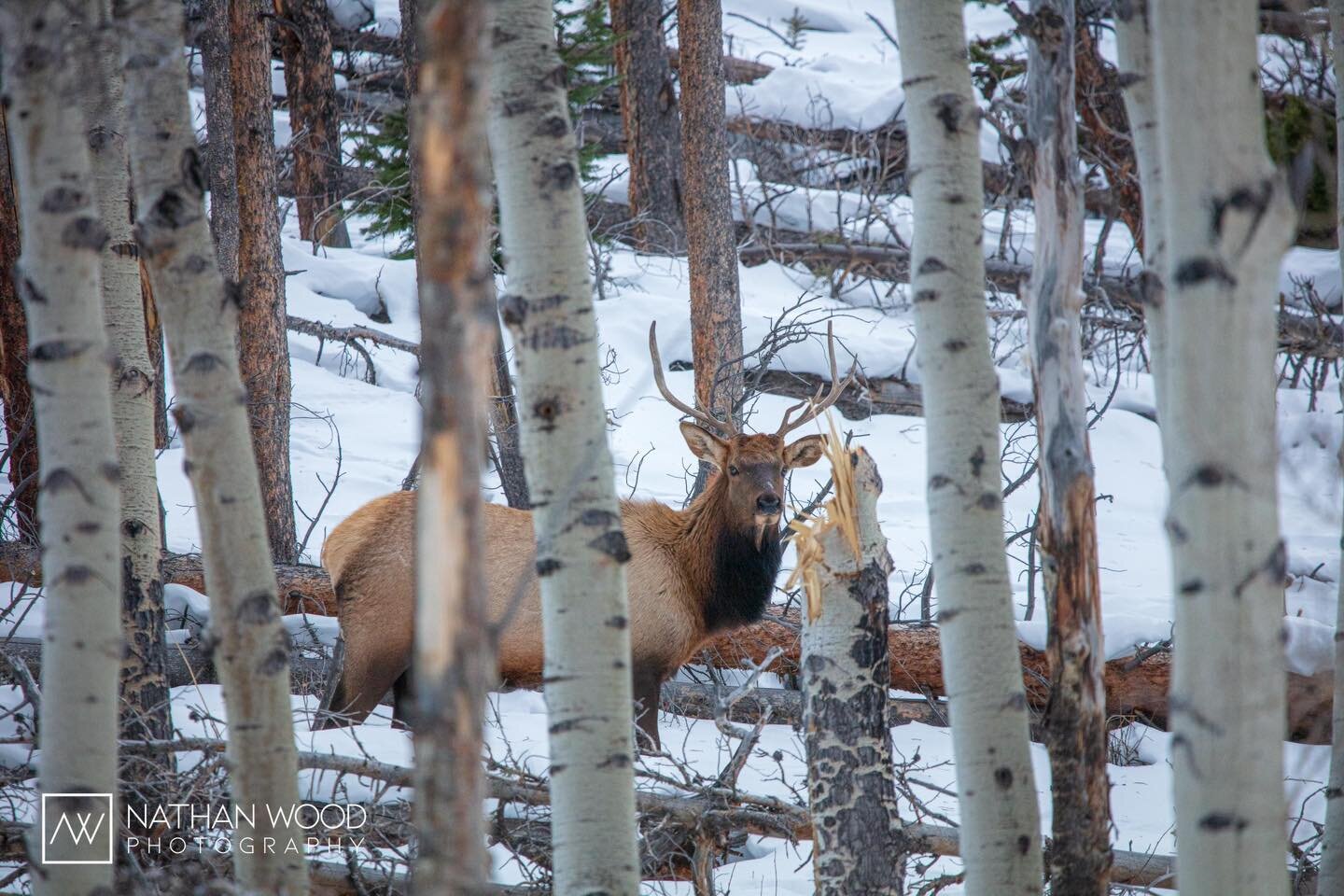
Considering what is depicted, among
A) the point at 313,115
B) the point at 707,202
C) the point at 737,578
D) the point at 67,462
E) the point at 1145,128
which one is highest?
the point at 313,115

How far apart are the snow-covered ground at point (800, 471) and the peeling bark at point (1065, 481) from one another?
2.02 feet

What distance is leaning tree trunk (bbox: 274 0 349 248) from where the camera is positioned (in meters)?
13.2

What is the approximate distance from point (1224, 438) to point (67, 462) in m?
2.27

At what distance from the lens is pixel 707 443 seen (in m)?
6.51

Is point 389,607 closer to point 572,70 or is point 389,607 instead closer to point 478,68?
point 478,68

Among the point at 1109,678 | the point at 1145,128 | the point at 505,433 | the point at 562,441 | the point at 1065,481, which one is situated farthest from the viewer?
the point at 505,433

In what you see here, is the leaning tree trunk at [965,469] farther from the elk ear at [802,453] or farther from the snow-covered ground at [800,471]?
the elk ear at [802,453]

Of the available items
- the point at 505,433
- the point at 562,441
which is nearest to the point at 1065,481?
the point at 562,441

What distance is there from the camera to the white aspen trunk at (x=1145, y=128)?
2625 mm

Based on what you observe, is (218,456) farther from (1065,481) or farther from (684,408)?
(684,408)

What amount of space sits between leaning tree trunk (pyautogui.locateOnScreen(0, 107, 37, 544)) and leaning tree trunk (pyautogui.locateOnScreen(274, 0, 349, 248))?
261 inches

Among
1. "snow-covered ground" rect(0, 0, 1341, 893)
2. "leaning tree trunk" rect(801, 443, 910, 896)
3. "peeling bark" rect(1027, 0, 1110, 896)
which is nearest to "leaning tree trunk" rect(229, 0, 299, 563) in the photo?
"snow-covered ground" rect(0, 0, 1341, 893)

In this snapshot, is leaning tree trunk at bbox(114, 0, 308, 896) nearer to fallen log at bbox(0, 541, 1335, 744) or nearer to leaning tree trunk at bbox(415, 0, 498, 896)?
leaning tree trunk at bbox(415, 0, 498, 896)

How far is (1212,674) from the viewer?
1865mm
